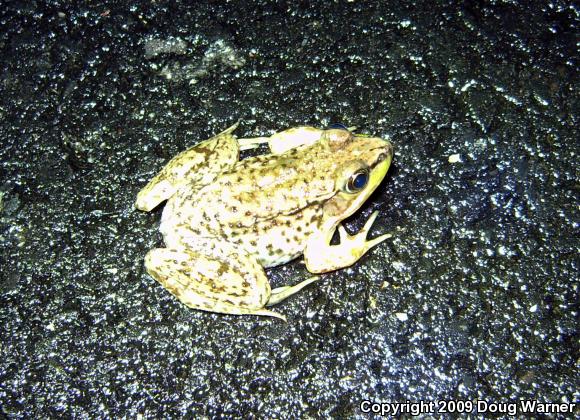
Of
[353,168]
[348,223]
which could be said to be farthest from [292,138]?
[348,223]

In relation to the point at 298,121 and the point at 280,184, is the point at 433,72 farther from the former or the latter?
the point at 280,184

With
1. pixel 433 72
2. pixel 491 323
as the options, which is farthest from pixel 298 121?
pixel 491 323

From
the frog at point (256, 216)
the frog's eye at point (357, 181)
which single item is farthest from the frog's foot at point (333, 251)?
the frog's eye at point (357, 181)

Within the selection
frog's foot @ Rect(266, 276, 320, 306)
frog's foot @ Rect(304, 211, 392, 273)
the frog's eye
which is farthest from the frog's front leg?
frog's foot @ Rect(266, 276, 320, 306)

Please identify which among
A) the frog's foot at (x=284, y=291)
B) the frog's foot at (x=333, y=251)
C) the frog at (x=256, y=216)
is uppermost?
the frog at (x=256, y=216)

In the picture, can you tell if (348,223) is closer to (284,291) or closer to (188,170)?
(284,291)

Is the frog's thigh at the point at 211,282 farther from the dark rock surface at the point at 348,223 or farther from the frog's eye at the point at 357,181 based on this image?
the frog's eye at the point at 357,181
